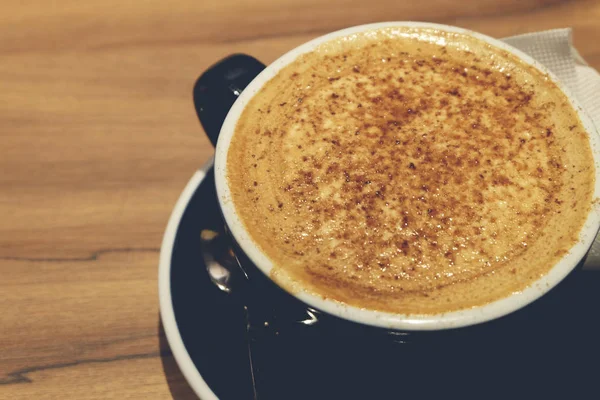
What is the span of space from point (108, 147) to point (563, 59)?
1123 millimetres

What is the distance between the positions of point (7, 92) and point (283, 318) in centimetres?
109

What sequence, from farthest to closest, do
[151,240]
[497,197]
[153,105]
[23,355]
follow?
[153,105]
[151,240]
[23,355]
[497,197]

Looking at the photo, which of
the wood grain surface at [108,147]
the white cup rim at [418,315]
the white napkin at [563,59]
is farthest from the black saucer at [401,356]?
the white napkin at [563,59]

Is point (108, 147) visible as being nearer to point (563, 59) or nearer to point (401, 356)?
point (401, 356)

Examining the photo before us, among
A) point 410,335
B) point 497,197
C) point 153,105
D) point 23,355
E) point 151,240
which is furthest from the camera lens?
point 153,105

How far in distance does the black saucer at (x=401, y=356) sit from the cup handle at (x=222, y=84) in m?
0.38

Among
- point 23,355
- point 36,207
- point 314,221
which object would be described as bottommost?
point 23,355

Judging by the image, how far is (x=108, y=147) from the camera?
1.36 meters

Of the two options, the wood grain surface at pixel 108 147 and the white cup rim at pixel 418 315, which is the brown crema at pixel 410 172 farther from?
the wood grain surface at pixel 108 147

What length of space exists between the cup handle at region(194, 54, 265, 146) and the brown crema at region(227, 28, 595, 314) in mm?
64

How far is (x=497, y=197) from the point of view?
0.85 meters

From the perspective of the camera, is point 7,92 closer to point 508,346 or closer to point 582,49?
point 508,346

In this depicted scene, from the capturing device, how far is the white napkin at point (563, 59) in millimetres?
1237

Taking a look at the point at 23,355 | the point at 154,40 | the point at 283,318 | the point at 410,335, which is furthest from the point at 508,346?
the point at 154,40
